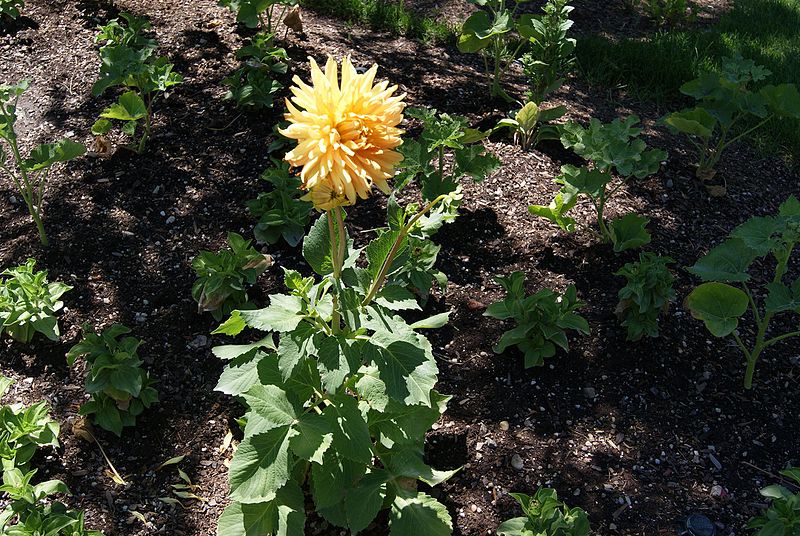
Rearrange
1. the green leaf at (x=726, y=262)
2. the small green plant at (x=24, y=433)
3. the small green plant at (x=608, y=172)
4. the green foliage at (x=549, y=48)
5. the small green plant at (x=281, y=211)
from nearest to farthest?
the small green plant at (x=24, y=433)
the green leaf at (x=726, y=262)
the small green plant at (x=608, y=172)
the small green plant at (x=281, y=211)
the green foliage at (x=549, y=48)

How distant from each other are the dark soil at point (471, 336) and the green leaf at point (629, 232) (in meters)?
0.14

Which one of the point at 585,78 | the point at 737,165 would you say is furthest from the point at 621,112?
the point at 737,165

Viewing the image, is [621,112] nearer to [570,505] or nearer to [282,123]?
[282,123]

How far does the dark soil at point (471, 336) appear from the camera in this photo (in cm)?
320

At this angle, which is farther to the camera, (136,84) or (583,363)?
(136,84)

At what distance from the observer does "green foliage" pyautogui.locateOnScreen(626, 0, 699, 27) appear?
6.35 metres

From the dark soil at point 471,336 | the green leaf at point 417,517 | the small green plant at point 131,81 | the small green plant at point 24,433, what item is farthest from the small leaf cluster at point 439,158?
the small green plant at point 24,433

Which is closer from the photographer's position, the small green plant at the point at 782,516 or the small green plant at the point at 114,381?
the small green plant at the point at 782,516

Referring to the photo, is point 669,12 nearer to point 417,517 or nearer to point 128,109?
point 128,109

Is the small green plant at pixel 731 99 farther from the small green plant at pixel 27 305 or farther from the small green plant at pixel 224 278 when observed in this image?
the small green plant at pixel 27 305

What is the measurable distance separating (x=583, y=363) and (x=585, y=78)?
274cm

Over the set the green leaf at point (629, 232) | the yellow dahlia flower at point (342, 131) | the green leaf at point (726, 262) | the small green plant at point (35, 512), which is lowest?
the small green plant at point (35, 512)

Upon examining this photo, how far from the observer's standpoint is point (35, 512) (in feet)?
9.32

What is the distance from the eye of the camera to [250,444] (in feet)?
8.77
